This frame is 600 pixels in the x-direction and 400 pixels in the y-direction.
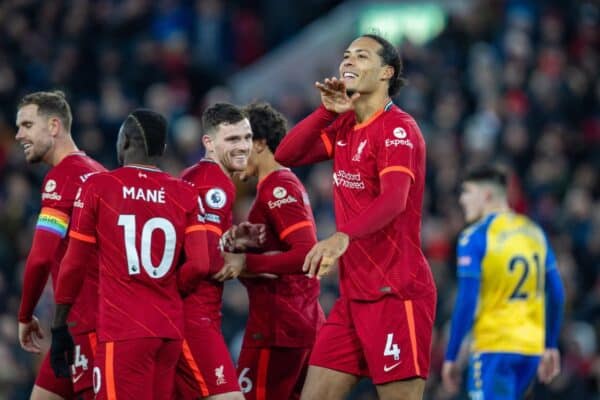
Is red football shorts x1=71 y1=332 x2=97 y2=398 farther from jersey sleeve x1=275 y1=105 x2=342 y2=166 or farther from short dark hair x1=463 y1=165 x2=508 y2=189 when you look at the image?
short dark hair x1=463 y1=165 x2=508 y2=189

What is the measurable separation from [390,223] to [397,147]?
1.49 ft

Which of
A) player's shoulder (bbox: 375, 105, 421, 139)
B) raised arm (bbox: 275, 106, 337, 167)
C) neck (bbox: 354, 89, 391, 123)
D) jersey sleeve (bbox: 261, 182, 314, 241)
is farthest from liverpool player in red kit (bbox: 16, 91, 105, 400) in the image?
player's shoulder (bbox: 375, 105, 421, 139)

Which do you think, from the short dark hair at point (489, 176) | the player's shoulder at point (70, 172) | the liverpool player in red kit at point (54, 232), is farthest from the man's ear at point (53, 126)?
the short dark hair at point (489, 176)

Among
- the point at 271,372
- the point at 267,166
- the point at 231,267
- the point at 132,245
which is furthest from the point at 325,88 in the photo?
the point at 271,372

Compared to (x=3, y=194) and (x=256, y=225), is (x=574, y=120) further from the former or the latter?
(x=256, y=225)

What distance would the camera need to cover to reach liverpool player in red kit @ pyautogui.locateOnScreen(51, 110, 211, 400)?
7.59 m

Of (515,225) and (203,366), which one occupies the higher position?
(515,225)

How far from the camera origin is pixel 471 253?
33.1 feet

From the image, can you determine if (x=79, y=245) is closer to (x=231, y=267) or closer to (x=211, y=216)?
(x=211, y=216)

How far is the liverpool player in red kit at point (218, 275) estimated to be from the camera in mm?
8141

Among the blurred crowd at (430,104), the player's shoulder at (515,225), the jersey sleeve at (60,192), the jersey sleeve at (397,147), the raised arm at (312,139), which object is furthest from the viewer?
the blurred crowd at (430,104)

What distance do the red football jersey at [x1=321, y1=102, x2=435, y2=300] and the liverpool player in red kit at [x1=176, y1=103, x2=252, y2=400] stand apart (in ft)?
2.85

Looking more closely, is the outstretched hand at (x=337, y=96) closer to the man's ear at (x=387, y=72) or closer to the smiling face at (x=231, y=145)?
the man's ear at (x=387, y=72)

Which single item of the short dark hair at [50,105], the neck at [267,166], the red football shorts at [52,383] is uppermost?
the short dark hair at [50,105]
